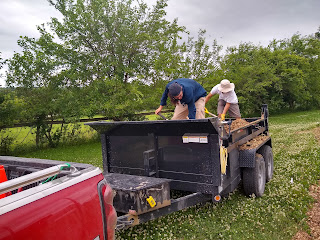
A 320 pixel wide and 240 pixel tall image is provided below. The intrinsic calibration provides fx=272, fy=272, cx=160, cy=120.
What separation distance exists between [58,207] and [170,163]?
99.8 inches

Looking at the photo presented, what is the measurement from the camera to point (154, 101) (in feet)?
42.6

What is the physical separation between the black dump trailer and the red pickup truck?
1.21 metres

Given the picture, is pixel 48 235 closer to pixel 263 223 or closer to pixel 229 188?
pixel 229 188

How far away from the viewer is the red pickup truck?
139 cm

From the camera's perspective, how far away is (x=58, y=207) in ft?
5.20

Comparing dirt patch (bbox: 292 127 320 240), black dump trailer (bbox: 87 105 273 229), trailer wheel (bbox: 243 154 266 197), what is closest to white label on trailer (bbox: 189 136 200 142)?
black dump trailer (bbox: 87 105 273 229)

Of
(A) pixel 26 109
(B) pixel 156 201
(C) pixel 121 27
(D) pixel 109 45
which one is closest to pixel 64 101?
(A) pixel 26 109

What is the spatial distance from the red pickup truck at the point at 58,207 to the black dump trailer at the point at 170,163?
3.98 feet

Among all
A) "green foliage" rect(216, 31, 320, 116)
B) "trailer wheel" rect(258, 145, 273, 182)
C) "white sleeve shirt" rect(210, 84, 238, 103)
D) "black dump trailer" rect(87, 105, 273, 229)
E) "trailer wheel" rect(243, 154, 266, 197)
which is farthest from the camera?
"green foliage" rect(216, 31, 320, 116)

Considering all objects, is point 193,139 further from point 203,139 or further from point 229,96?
point 229,96

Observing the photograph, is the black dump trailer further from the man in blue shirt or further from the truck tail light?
the truck tail light

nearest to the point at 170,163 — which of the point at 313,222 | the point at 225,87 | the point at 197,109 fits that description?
the point at 197,109

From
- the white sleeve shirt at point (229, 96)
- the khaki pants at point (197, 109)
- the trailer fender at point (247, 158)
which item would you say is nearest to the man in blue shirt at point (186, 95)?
the khaki pants at point (197, 109)

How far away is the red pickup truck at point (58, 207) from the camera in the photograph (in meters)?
1.39
